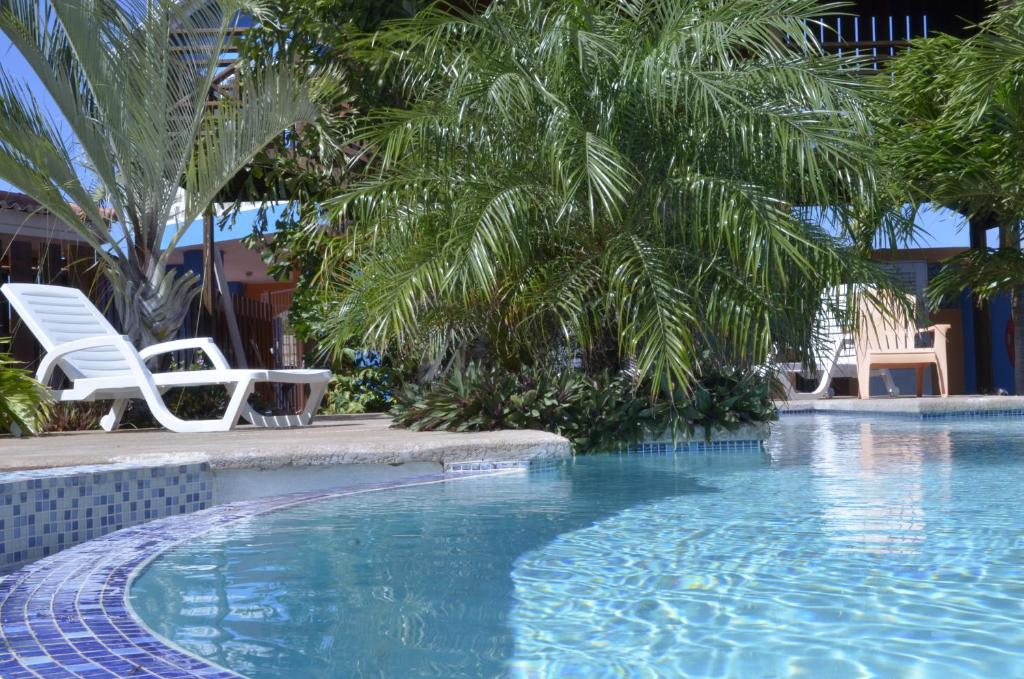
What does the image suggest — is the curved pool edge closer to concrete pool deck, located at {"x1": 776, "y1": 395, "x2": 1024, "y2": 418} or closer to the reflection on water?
the reflection on water

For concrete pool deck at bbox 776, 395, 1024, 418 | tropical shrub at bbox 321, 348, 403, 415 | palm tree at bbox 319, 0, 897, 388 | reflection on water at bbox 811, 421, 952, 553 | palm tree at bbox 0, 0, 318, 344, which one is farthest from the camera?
tropical shrub at bbox 321, 348, 403, 415

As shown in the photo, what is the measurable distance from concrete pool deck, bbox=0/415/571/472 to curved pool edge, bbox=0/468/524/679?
27.1 inches

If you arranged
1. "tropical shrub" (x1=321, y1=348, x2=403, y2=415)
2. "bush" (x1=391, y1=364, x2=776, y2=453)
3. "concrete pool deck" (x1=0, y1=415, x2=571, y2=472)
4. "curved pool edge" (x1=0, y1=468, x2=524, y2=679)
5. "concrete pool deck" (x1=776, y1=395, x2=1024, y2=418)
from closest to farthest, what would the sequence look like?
"curved pool edge" (x1=0, y1=468, x2=524, y2=679), "concrete pool deck" (x1=0, y1=415, x2=571, y2=472), "bush" (x1=391, y1=364, x2=776, y2=453), "concrete pool deck" (x1=776, y1=395, x2=1024, y2=418), "tropical shrub" (x1=321, y1=348, x2=403, y2=415)

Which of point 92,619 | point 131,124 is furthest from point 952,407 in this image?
point 92,619

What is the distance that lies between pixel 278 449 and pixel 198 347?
2.66m

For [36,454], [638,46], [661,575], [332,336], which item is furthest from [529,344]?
[661,575]

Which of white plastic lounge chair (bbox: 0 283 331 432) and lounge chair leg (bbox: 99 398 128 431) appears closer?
white plastic lounge chair (bbox: 0 283 331 432)

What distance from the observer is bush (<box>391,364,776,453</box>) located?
740cm

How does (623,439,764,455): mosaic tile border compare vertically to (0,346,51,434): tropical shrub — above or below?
below

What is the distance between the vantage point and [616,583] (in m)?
3.39

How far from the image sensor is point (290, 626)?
2857 mm

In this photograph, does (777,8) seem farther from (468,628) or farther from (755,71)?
(468,628)

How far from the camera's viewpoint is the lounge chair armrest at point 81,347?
706 centimetres

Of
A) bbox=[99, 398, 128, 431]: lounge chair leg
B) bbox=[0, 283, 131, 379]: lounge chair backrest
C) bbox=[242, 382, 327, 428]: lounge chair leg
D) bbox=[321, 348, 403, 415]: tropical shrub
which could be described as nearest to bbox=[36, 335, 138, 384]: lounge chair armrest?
bbox=[0, 283, 131, 379]: lounge chair backrest
